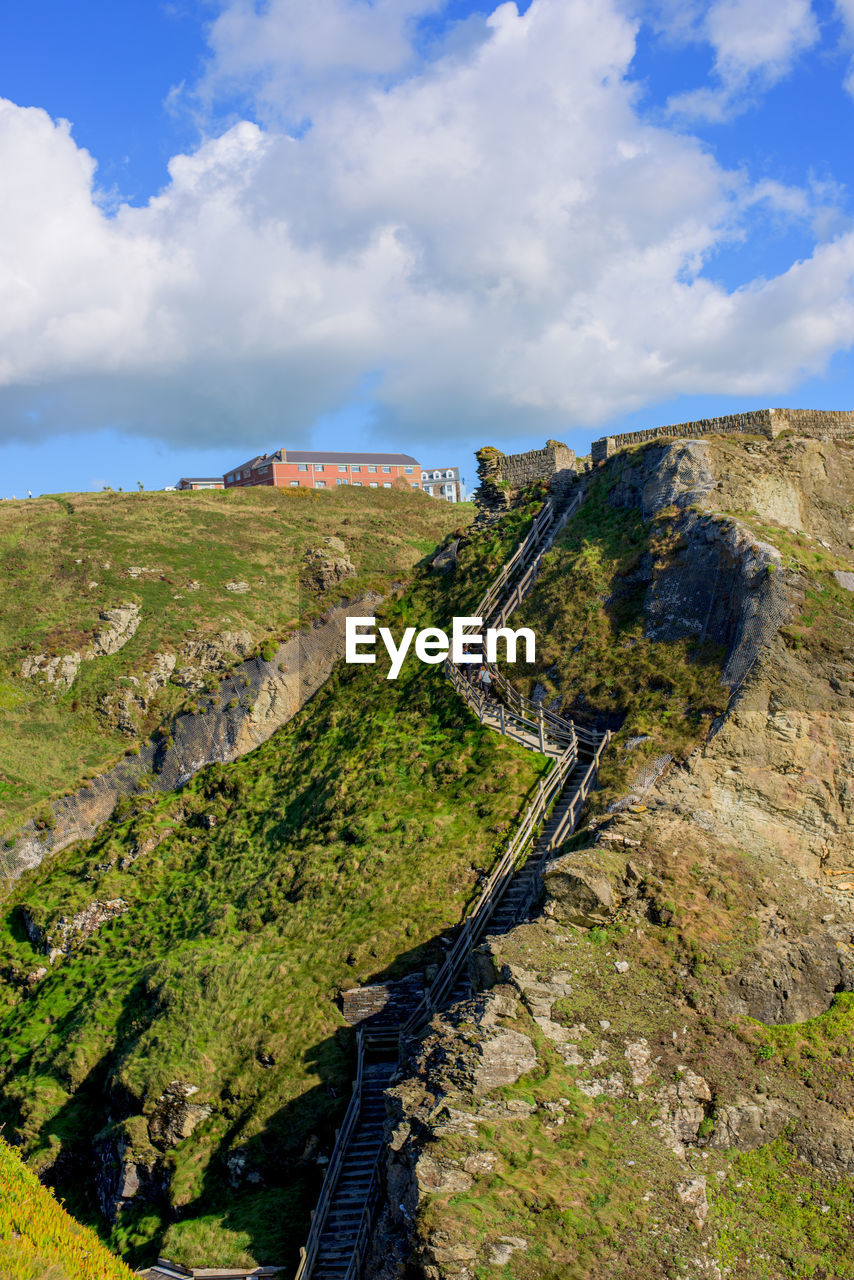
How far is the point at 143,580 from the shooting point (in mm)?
69812

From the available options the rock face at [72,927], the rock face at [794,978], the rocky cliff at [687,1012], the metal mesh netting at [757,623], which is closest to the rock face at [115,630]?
the rock face at [72,927]

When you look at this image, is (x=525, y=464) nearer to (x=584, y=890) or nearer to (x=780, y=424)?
(x=780, y=424)

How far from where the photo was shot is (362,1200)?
23.4m

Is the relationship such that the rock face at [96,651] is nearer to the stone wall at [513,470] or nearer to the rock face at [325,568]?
the rock face at [325,568]

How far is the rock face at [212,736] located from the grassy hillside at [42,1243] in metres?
23.6

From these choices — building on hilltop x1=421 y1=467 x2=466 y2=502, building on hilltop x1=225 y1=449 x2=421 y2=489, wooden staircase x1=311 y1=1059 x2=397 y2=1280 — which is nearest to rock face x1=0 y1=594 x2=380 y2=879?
wooden staircase x1=311 y1=1059 x2=397 y2=1280

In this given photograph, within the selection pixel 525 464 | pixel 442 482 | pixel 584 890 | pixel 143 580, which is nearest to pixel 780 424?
pixel 525 464

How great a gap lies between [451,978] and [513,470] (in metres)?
30.1

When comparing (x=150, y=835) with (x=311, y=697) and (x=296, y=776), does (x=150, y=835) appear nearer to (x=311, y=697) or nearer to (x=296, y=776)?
(x=296, y=776)

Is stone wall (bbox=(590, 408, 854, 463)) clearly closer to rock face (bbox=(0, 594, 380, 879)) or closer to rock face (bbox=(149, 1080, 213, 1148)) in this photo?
rock face (bbox=(0, 594, 380, 879))

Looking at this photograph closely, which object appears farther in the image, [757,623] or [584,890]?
[757,623]

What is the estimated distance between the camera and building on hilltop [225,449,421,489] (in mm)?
109062

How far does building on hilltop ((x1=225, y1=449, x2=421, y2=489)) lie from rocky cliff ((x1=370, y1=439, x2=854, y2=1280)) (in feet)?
256

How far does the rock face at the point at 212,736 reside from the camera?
4669 centimetres
